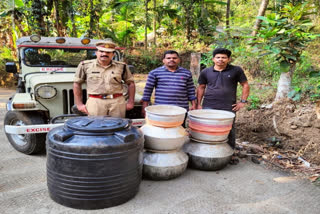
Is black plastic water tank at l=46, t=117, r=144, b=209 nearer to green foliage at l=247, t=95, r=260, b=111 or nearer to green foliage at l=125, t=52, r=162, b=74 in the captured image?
green foliage at l=247, t=95, r=260, b=111

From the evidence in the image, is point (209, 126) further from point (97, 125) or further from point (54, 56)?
point (54, 56)

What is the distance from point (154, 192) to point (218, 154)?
953 mm

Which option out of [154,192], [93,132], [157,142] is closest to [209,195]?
[154,192]

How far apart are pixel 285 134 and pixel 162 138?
2.65 metres

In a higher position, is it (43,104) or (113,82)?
(113,82)

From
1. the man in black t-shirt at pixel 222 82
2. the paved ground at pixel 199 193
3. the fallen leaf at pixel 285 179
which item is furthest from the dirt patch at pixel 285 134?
the man in black t-shirt at pixel 222 82

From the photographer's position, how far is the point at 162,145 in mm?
2914

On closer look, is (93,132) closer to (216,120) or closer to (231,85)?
(216,120)

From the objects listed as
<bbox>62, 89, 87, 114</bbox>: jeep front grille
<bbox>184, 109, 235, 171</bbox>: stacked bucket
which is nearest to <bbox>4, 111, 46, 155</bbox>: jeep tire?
<bbox>62, 89, 87, 114</bbox>: jeep front grille

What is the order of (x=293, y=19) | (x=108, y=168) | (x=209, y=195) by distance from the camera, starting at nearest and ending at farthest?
(x=108, y=168) → (x=209, y=195) → (x=293, y=19)

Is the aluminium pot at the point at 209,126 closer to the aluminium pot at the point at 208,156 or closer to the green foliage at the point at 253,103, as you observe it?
the aluminium pot at the point at 208,156

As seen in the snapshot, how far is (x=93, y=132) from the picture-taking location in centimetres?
233

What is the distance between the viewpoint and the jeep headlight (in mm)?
3584

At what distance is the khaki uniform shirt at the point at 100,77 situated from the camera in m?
3.18
